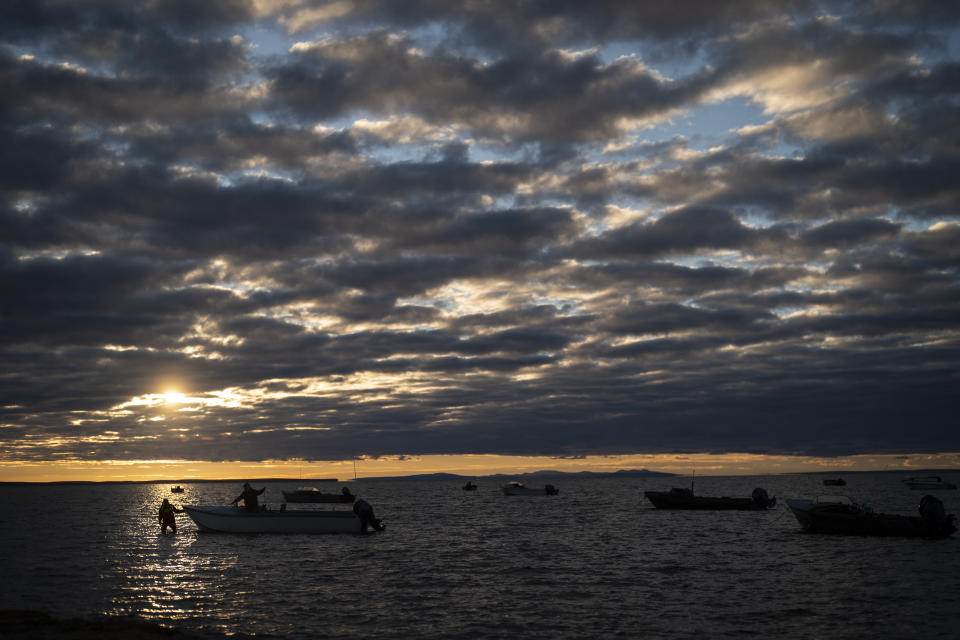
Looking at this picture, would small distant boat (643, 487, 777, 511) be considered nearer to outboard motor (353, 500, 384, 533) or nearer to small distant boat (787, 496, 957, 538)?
small distant boat (787, 496, 957, 538)

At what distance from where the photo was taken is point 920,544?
2344 inches

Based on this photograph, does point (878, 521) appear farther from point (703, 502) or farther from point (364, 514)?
point (364, 514)

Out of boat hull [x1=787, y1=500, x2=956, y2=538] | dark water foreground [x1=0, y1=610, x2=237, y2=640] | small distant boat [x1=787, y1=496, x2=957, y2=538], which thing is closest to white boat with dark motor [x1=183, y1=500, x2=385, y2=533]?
dark water foreground [x1=0, y1=610, x2=237, y2=640]

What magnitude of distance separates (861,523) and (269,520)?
152 ft

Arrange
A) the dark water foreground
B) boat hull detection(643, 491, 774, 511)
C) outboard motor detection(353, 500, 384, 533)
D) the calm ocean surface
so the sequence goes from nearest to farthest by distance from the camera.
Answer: the dark water foreground
the calm ocean surface
outboard motor detection(353, 500, 384, 533)
boat hull detection(643, 491, 774, 511)

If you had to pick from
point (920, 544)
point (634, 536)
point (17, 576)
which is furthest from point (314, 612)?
point (920, 544)

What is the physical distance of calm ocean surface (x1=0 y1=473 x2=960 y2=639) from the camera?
87.3ft

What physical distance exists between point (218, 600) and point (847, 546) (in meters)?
46.5

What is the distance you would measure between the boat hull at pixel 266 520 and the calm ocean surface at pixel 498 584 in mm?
1303

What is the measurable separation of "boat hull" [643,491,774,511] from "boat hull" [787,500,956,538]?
3542 centimetres

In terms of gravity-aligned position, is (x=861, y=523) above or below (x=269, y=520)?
below

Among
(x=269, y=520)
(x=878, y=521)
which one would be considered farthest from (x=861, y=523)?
(x=269, y=520)

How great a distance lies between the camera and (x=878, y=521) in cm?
6075

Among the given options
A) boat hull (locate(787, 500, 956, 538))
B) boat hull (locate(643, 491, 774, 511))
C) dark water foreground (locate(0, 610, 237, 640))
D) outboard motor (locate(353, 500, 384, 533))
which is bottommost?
Answer: boat hull (locate(643, 491, 774, 511))
